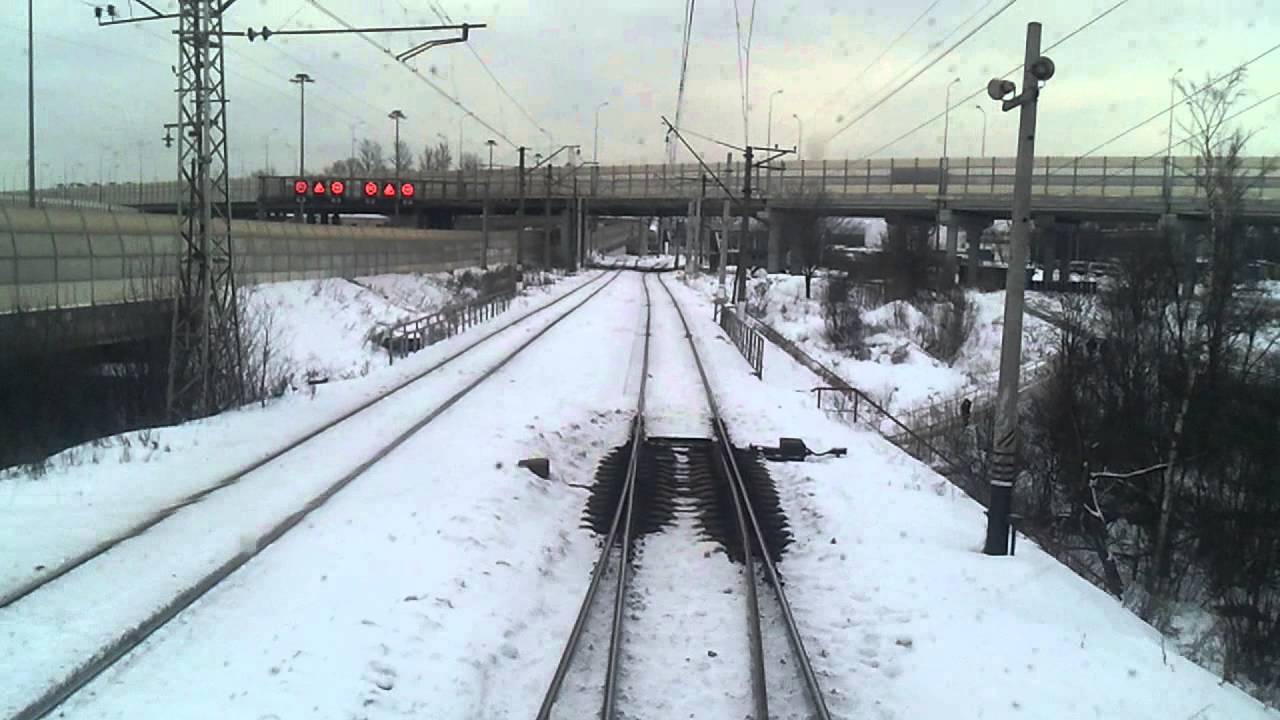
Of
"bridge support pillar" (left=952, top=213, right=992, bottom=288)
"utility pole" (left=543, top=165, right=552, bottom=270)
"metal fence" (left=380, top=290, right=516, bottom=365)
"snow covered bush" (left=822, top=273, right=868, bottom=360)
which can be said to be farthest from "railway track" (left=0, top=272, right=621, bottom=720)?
"bridge support pillar" (left=952, top=213, right=992, bottom=288)

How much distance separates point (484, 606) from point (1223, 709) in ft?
17.9

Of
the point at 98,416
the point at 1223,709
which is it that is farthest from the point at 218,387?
the point at 1223,709

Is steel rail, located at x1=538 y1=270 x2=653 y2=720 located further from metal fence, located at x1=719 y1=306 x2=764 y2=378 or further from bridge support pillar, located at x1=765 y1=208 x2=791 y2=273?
bridge support pillar, located at x1=765 y1=208 x2=791 y2=273

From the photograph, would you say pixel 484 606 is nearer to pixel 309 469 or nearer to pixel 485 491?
pixel 485 491

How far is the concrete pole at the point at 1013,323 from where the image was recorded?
9.67 metres

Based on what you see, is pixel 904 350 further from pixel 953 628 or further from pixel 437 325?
pixel 953 628

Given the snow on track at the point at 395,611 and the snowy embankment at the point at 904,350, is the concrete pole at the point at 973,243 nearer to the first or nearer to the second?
the snowy embankment at the point at 904,350

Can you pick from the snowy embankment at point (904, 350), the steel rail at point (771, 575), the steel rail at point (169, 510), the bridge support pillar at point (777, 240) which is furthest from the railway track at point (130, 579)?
the bridge support pillar at point (777, 240)

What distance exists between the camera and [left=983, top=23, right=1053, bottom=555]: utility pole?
9617mm

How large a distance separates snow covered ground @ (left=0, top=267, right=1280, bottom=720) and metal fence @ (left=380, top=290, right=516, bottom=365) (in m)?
14.7

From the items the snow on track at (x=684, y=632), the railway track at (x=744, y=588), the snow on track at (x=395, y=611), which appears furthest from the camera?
the snow on track at (x=684, y=632)

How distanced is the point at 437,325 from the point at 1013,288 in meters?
25.2

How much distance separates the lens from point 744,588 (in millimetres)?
9180

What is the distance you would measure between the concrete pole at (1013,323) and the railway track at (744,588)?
2305 millimetres
